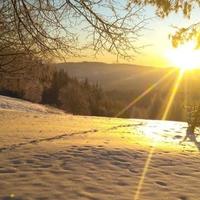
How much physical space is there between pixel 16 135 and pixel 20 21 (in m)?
4.95

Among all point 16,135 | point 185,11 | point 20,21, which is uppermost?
point 185,11

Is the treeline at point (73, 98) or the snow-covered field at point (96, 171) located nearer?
the snow-covered field at point (96, 171)

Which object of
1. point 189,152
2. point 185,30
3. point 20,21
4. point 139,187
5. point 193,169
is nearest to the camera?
point 139,187

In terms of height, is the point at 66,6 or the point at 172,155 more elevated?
the point at 66,6

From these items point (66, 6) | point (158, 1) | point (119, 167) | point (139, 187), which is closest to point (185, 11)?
point (158, 1)

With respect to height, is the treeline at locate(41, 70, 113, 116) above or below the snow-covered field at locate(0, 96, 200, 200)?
below

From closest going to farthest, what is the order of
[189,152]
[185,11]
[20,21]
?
[20,21], [189,152], [185,11]

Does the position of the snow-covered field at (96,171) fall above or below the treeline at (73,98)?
above

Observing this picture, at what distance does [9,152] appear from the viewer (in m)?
10.1

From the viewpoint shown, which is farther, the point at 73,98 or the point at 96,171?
the point at 73,98

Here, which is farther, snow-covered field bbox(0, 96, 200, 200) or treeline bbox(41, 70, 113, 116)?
treeline bbox(41, 70, 113, 116)

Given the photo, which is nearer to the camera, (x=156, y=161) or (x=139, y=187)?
(x=139, y=187)

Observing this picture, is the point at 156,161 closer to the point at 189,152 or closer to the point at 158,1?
the point at 189,152

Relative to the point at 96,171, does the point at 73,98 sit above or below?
below
